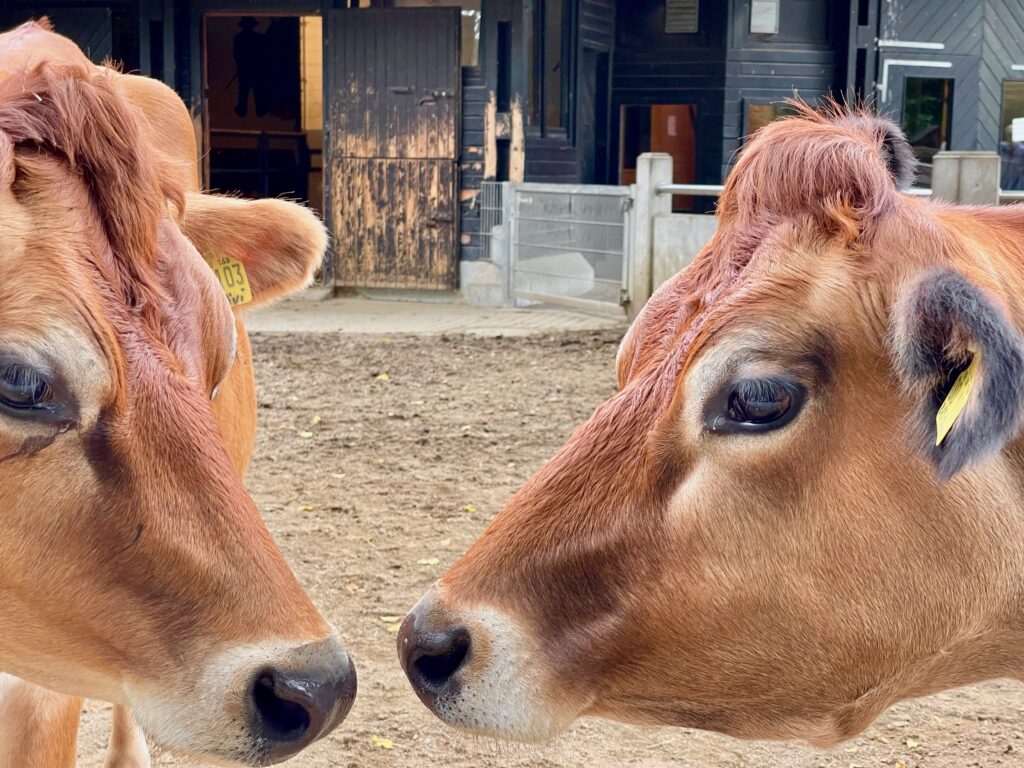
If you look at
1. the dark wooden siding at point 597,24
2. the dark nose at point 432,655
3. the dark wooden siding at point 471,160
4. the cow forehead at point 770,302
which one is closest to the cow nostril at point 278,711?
the dark nose at point 432,655

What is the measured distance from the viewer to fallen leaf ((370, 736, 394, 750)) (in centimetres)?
348

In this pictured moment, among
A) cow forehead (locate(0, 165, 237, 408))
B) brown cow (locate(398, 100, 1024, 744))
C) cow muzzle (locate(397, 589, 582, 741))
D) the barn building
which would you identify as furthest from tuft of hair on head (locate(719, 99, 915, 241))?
the barn building

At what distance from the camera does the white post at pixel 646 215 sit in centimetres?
966

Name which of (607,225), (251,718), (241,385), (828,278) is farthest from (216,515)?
(607,225)

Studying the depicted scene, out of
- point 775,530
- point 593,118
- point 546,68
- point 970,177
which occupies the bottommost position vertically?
point 775,530

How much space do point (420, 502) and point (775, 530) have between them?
3.90 m

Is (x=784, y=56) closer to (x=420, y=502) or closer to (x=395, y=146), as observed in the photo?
(x=395, y=146)

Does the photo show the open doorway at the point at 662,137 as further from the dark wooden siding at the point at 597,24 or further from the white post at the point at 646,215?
the white post at the point at 646,215

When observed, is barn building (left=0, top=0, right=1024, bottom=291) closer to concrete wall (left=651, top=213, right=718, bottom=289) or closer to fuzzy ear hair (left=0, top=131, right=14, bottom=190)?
concrete wall (left=651, top=213, right=718, bottom=289)

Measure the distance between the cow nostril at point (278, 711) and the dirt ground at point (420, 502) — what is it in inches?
17.5

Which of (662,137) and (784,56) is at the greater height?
(784,56)

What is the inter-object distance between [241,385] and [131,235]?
4.61 ft

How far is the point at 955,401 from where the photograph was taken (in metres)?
1.67

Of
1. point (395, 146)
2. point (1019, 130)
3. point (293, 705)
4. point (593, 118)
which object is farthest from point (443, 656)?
point (593, 118)
